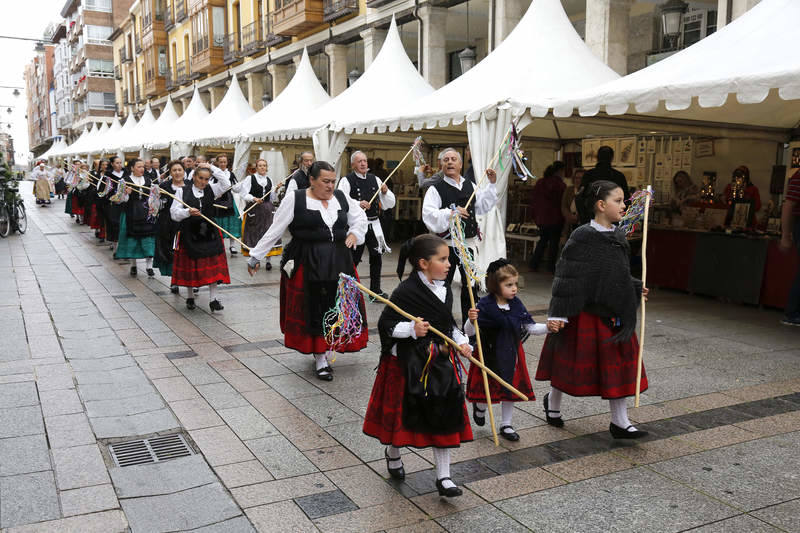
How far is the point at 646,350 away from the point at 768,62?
9.62 feet

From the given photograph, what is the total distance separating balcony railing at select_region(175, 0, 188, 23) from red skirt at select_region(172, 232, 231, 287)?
33.7 m

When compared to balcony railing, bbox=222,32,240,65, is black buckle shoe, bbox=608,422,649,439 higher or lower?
lower

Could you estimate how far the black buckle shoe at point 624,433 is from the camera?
439cm

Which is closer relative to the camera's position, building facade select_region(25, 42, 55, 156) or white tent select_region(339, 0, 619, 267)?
white tent select_region(339, 0, 619, 267)

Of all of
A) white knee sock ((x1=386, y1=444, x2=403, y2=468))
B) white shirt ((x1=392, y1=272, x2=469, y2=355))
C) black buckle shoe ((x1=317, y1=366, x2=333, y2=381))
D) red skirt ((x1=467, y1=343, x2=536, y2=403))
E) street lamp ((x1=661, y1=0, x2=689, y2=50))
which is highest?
street lamp ((x1=661, y1=0, x2=689, y2=50))

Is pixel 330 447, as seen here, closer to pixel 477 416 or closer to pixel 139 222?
pixel 477 416

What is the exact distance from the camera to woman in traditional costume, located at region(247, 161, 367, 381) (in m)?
5.81

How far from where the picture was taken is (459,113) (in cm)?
970

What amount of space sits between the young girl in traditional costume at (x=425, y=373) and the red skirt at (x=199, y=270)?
17.6 ft

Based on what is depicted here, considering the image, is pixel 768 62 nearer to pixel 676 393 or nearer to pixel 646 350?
pixel 646 350

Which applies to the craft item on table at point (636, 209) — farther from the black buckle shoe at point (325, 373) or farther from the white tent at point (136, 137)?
the white tent at point (136, 137)

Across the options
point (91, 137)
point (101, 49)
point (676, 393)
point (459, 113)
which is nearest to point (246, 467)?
point (676, 393)

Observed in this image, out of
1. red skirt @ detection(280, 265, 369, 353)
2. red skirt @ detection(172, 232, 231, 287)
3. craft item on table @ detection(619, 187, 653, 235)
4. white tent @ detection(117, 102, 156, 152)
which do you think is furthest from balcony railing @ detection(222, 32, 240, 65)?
craft item on table @ detection(619, 187, 653, 235)

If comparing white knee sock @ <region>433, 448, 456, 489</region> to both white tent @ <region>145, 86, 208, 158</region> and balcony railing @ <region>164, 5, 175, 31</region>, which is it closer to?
white tent @ <region>145, 86, 208, 158</region>
